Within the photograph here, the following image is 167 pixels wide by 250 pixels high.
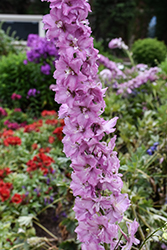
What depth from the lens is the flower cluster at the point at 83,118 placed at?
2.10ft

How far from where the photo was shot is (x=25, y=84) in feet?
16.3

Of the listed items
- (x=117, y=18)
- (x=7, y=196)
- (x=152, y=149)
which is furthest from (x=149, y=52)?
(x=7, y=196)

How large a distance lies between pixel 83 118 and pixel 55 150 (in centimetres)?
224

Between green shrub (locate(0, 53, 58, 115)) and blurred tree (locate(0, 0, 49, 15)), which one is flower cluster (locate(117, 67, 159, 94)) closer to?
green shrub (locate(0, 53, 58, 115))

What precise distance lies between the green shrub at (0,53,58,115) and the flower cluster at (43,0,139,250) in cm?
404

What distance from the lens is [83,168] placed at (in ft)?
2.24

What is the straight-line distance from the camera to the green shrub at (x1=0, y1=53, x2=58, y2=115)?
4.78 metres

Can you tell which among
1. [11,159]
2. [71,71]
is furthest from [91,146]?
[11,159]

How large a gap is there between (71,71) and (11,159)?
2.55m

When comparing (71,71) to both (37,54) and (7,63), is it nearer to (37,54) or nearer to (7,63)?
(37,54)

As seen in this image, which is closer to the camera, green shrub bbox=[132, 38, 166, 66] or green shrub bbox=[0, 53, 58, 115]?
green shrub bbox=[0, 53, 58, 115]

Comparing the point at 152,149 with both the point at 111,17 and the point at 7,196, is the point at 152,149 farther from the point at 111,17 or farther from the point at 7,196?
the point at 111,17

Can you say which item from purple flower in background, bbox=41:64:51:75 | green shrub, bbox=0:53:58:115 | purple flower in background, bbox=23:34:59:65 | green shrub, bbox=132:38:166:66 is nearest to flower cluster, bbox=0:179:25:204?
green shrub, bbox=0:53:58:115

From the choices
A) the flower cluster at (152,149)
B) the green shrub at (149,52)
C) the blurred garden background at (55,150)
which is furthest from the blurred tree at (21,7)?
the flower cluster at (152,149)
